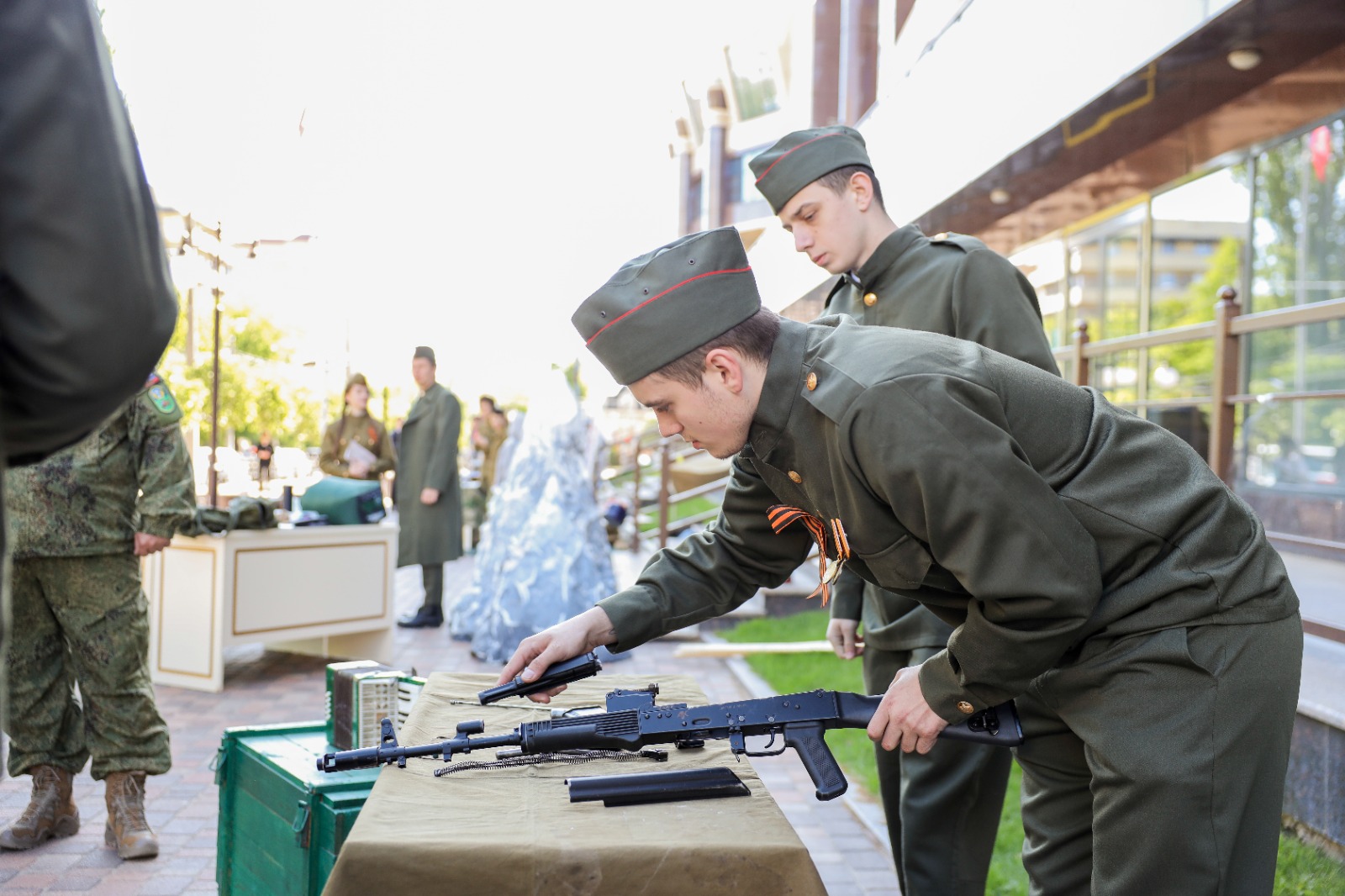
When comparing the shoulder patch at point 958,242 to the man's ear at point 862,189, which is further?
the man's ear at point 862,189

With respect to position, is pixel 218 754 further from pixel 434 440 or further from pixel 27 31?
pixel 434 440

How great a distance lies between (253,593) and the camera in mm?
6582

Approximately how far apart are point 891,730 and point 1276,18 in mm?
4902

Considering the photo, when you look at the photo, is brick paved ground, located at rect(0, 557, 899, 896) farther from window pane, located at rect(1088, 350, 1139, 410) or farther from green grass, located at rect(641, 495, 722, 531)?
green grass, located at rect(641, 495, 722, 531)

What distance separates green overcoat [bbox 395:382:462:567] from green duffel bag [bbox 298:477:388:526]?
134cm

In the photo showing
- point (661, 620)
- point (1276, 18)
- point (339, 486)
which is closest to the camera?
point (661, 620)

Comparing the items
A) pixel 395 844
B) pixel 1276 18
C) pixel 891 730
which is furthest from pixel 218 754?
pixel 1276 18

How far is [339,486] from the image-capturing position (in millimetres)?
7441

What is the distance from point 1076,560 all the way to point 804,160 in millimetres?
1606

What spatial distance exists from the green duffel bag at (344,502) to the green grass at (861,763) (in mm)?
2748

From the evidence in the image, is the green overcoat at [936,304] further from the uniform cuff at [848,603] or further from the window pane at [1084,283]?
the window pane at [1084,283]

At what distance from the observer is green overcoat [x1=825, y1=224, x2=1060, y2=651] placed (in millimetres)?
2791

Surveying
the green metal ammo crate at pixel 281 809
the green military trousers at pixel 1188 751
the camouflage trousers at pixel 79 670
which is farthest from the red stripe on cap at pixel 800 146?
the camouflage trousers at pixel 79 670

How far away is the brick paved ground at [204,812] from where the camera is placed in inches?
147
